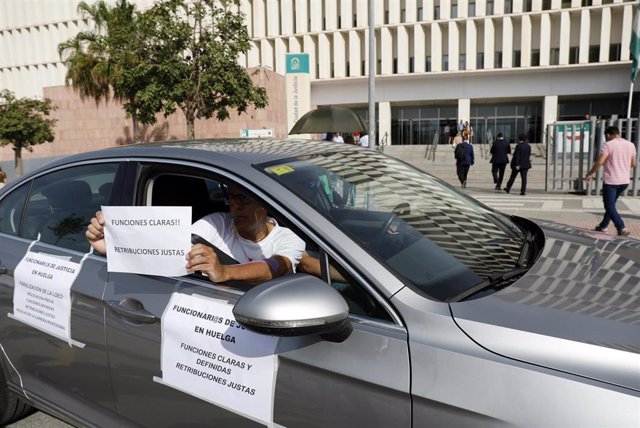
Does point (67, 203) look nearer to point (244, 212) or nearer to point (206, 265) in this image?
point (244, 212)

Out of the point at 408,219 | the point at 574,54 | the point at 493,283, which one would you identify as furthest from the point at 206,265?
the point at 574,54

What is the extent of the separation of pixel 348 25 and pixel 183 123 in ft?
56.6

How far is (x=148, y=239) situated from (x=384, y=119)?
39.6 meters

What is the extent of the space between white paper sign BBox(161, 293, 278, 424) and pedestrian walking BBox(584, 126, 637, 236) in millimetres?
8374

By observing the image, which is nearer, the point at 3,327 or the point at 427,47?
the point at 3,327

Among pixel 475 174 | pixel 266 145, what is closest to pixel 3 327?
pixel 266 145

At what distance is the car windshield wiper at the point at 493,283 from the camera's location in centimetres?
163

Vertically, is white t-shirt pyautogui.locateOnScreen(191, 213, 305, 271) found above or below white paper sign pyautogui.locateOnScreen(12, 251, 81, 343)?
above

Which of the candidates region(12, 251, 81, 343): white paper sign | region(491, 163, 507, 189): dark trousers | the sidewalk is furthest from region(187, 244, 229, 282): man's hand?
region(491, 163, 507, 189): dark trousers

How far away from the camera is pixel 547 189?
15555mm

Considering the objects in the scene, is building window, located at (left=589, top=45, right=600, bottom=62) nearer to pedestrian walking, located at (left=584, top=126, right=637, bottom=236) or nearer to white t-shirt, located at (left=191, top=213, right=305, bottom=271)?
pedestrian walking, located at (left=584, top=126, right=637, bottom=236)

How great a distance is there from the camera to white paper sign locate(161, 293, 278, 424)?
169cm

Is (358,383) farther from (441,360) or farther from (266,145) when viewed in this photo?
(266,145)

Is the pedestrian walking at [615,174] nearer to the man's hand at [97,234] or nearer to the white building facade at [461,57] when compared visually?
the man's hand at [97,234]
